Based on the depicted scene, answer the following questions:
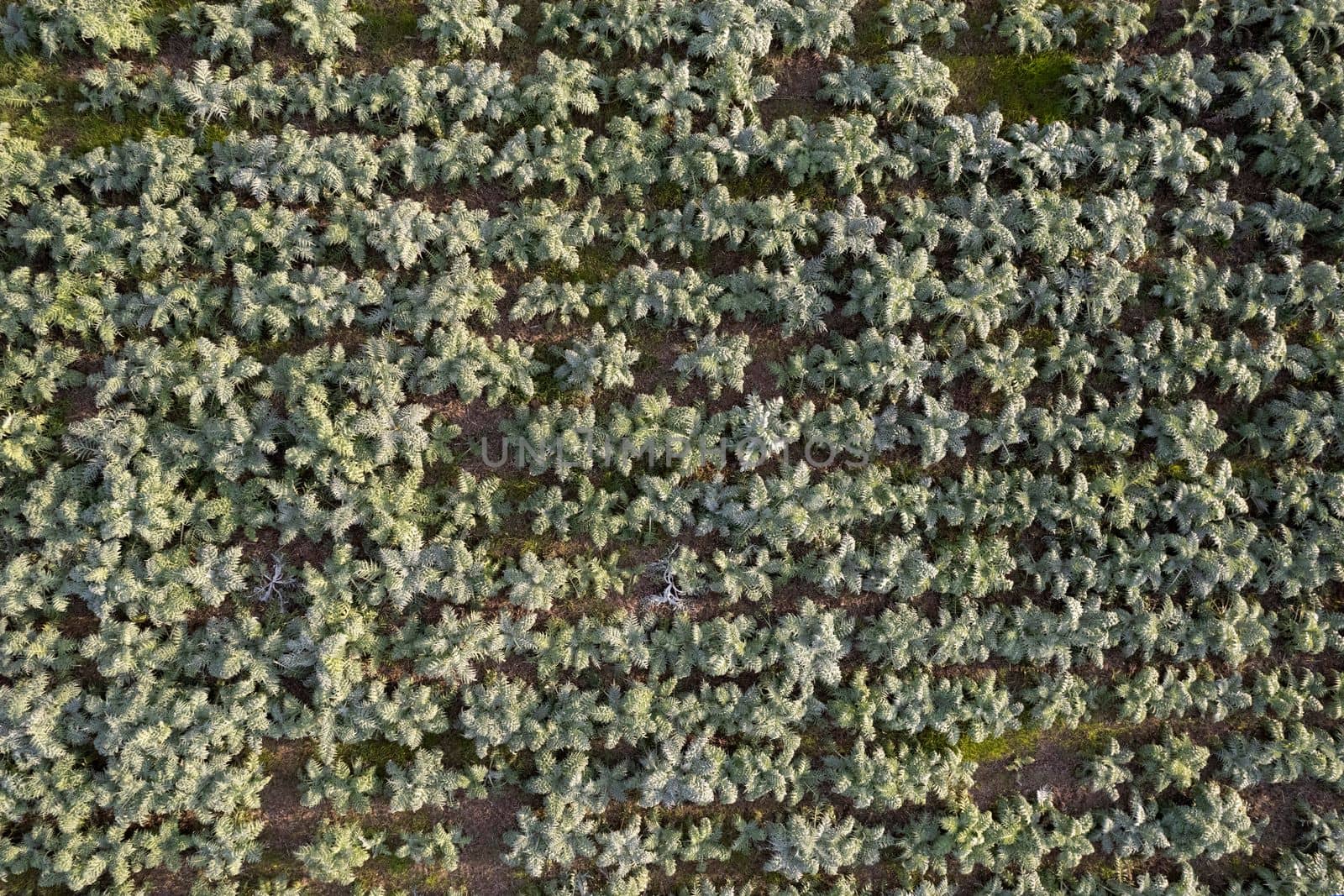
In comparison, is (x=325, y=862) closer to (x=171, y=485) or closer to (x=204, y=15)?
(x=171, y=485)

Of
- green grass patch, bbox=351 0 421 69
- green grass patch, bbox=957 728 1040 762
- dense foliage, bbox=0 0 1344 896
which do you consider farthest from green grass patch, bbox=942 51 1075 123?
green grass patch, bbox=957 728 1040 762

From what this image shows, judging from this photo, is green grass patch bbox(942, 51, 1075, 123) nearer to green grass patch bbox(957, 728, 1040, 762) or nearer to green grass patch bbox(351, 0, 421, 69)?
green grass patch bbox(351, 0, 421, 69)

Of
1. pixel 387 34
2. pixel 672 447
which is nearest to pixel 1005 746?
pixel 672 447

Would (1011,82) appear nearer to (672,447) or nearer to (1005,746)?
(672,447)

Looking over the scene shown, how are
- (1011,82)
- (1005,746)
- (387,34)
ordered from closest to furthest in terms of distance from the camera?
(387,34), (1005,746), (1011,82)

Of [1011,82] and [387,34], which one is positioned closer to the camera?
[387,34]

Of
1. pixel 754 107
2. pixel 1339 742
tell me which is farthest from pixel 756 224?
pixel 1339 742

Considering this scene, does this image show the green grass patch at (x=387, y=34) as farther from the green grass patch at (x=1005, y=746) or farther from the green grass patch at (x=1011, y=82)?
the green grass patch at (x=1005, y=746)

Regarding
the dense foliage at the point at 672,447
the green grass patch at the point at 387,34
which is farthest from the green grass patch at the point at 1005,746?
the green grass patch at the point at 387,34
